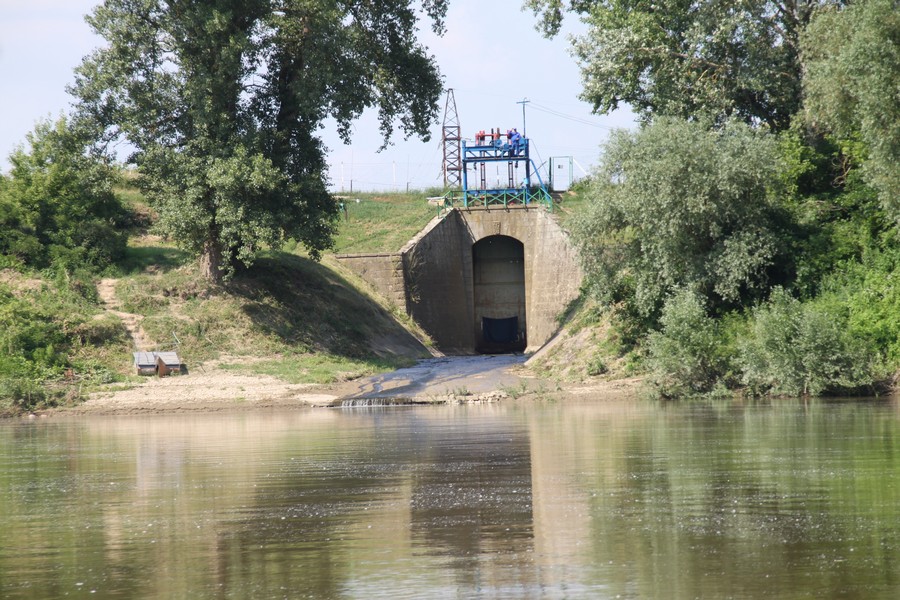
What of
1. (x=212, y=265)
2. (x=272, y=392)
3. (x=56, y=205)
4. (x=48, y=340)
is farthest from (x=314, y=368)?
(x=56, y=205)

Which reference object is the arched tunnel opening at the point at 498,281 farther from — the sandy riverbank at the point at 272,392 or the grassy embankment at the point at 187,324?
the sandy riverbank at the point at 272,392

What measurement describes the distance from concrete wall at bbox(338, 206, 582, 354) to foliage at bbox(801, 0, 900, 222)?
76.9 feet

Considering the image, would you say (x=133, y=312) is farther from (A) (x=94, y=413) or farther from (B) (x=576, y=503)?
(B) (x=576, y=503)

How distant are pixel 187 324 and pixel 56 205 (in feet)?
27.0

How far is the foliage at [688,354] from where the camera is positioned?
105 ft

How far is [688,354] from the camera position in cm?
3206

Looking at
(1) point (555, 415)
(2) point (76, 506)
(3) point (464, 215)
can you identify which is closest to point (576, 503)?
(2) point (76, 506)

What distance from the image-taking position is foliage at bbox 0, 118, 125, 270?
141 feet

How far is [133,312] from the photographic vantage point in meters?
42.7

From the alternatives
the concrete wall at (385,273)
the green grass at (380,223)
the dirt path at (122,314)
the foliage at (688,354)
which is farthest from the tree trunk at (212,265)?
the foliage at (688,354)

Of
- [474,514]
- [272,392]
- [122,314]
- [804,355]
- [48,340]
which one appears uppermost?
[122,314]

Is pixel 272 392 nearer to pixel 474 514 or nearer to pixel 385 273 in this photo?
pixel 385 273

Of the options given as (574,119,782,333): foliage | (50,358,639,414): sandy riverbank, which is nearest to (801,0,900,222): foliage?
(574,119,782,333): foliage

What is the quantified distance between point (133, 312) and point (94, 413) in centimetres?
829
